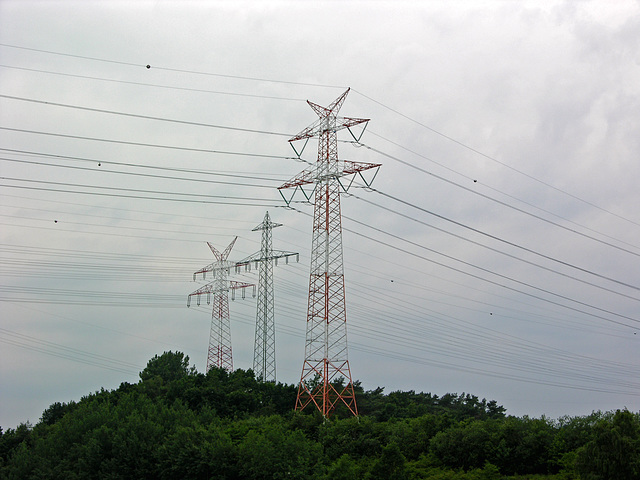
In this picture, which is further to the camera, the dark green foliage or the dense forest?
the dense forest

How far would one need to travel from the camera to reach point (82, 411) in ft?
168

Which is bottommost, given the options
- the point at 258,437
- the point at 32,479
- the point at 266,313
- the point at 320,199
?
the point at 32,479

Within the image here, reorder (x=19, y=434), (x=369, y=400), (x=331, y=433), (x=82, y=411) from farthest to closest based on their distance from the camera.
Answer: (x=369, y=400), (x=19, y=434), (x=82, y=411), (x=331, y=433)

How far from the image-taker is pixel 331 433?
43062mm

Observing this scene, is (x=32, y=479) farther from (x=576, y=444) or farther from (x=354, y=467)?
(x=576, y=444)

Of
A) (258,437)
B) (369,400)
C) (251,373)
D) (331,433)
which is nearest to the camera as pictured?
(258,437)

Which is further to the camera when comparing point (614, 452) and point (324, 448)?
point (324, 448)

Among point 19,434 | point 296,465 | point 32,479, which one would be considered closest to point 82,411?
point 32,479

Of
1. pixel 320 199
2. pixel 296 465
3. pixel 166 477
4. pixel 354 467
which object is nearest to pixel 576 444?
pixel 354 467

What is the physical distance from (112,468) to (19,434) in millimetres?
26024

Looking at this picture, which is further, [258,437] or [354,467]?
[258,437]

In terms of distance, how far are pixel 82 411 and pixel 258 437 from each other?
21.0 metres

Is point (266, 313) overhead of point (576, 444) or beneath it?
overhead

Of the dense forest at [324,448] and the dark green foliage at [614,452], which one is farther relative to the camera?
the dense forest at [324,448]
